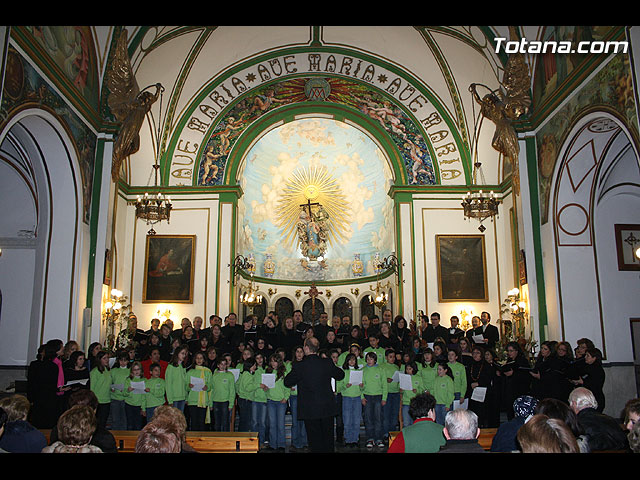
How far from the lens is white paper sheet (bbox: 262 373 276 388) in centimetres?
860

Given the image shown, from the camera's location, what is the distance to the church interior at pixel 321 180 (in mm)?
11406

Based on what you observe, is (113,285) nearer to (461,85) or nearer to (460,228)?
(460,228)

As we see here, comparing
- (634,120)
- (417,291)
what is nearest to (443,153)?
(417,291)

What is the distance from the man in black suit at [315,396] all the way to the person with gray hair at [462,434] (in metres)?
2.63

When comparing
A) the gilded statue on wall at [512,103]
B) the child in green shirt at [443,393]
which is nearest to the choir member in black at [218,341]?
the child in green shirt at [443,393]

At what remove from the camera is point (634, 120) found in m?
8.88

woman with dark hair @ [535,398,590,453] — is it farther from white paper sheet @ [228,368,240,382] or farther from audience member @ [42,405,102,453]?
white paper sheet @ [228,368,240,382]

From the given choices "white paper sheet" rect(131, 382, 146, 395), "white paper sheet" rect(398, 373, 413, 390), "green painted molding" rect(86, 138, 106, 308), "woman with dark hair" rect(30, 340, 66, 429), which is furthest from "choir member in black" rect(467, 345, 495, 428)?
"green painted molding" rect(86, 138, 106, 308)

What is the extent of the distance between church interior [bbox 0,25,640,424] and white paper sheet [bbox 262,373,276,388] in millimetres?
5086

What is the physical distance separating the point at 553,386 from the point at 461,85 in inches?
421

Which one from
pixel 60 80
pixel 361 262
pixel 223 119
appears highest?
pixel 223 119

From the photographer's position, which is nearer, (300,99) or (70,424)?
(70,424)

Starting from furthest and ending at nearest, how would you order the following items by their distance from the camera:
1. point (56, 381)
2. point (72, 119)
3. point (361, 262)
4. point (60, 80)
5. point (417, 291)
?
1. point (361, 262)
2. point (417, 291)
3. point (72, 119)
4. point (60, 80)
5. point (56, 381)

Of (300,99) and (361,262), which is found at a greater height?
(300,99)
